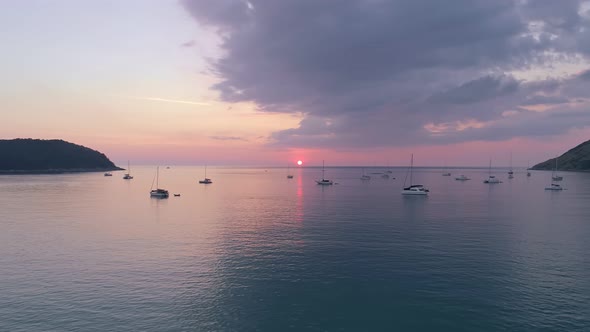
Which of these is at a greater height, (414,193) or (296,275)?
(414,193)

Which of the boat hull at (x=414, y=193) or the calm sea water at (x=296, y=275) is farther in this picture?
the boat hull at (x=414, y=193)

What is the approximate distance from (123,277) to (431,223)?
192 ft

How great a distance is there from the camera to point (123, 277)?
38656 millimetres

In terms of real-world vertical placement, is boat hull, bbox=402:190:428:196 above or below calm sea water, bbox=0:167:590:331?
above

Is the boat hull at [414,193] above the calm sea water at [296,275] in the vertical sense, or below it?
above

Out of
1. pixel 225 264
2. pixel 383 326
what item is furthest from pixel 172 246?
pixel 383 326

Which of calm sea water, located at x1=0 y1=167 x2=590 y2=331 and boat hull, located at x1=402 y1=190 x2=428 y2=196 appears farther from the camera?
boat hull, located at x1=402 y1=190 x2=428 y2=196

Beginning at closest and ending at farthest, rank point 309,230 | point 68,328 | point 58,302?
point 68,328, point 58,302, point 309,230

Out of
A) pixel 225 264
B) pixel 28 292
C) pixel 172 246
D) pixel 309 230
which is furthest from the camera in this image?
pixel 309 230

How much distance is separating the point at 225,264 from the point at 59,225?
4754 centimetres

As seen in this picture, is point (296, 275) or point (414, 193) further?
point (414, 193)

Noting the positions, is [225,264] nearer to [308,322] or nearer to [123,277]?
[123,277]

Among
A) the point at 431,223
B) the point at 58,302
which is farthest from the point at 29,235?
the point at 431,223

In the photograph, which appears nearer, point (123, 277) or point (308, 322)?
point (308, 322)
